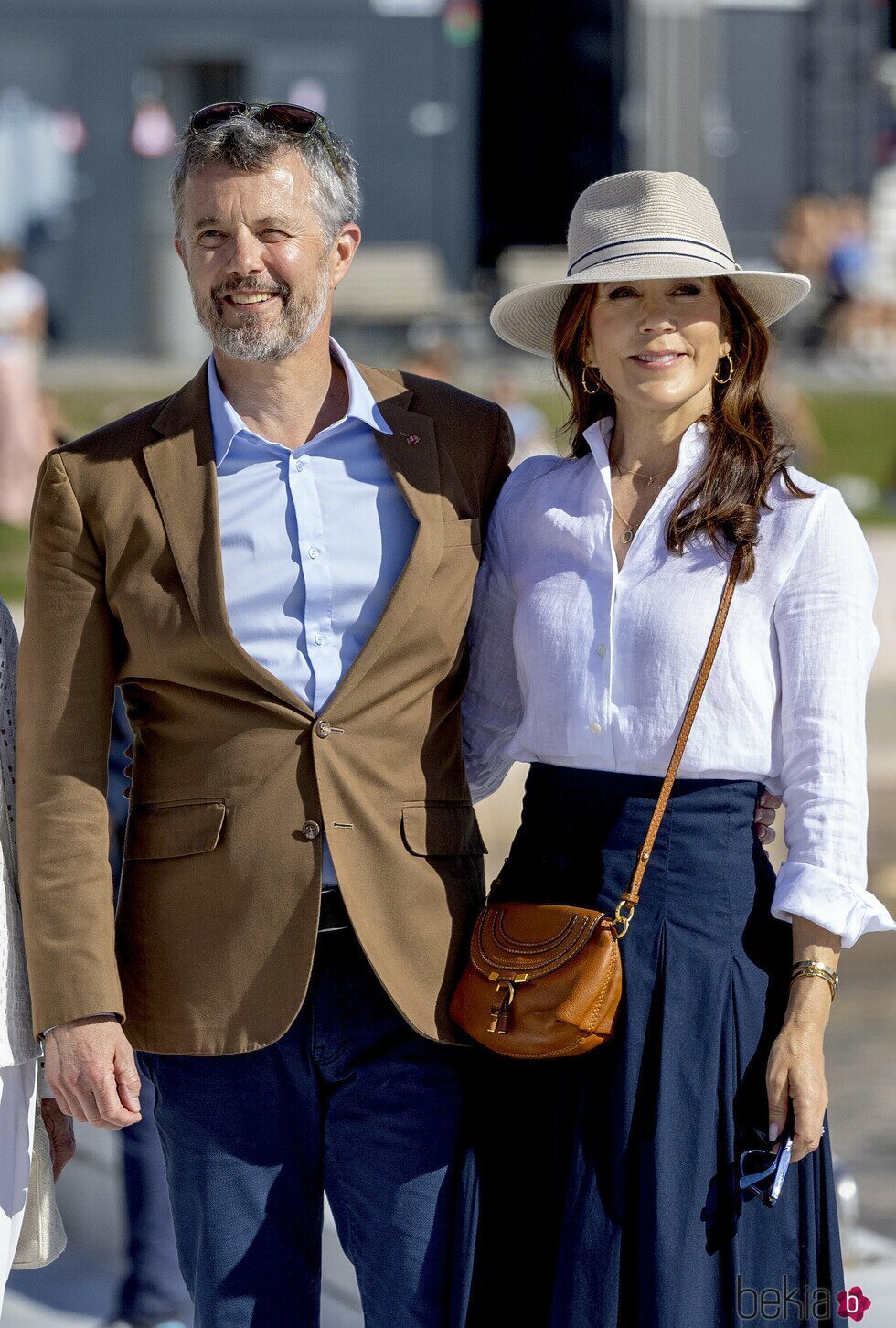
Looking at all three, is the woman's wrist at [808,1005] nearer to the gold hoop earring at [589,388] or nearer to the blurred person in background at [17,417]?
the gold hoop earring at [589,388]

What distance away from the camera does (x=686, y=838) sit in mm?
2238

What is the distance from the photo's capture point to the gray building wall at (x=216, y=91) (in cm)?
1599

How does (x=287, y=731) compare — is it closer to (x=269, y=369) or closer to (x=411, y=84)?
(x=269, y=369)

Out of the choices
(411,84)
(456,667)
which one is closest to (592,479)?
(456,667)

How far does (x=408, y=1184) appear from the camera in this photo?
229 centimetres

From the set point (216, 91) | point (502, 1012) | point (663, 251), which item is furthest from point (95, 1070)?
point (216, 91)

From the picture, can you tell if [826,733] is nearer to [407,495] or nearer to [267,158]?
[407,495]

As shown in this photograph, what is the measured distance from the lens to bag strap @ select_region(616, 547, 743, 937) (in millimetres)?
2199

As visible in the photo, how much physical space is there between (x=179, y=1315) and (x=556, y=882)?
1.49 metres

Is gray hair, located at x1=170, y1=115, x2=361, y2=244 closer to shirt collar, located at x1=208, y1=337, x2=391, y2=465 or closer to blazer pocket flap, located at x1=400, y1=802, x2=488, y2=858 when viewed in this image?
shirt collar, located at x1=208, y1=337, x2=391, y2=465

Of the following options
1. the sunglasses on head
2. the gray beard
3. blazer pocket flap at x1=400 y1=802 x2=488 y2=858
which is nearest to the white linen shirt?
blazer pocket flap at x1=400 y1=802 x2=488 y2=858

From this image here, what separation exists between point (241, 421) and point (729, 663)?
721mm

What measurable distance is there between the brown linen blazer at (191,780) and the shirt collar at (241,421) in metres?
0.04

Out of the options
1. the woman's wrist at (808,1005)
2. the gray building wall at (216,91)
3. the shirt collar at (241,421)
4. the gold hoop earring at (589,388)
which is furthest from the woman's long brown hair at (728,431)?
the gray building wall at (216,91)
